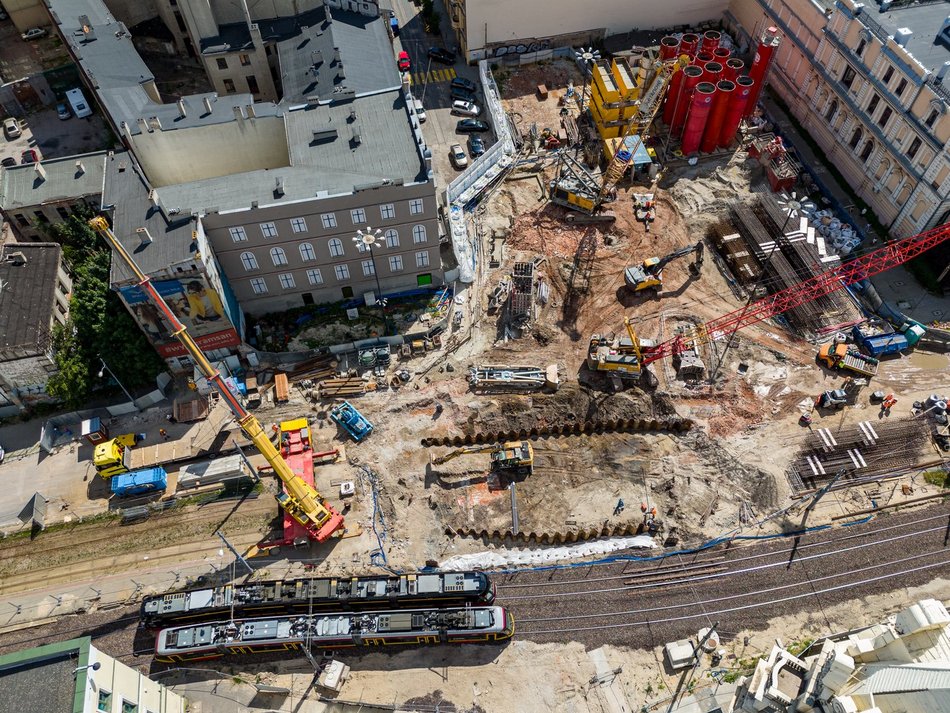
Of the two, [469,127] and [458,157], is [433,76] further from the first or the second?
[458,157]

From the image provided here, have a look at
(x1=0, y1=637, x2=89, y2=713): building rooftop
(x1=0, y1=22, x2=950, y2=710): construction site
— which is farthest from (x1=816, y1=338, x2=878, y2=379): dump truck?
(x1=0, y1=637, x2=89, y2=713): building rooftop

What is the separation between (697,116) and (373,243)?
47.5 meters

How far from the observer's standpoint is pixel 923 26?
80.4 meters

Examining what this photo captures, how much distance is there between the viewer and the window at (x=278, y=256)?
70.4 meters

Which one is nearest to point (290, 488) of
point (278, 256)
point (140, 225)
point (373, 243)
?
point (373, 243)

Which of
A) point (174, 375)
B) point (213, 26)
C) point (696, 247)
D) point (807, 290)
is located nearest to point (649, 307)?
point (696, 247)

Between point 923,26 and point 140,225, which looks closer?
point 140,225

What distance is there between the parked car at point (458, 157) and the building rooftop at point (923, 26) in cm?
5172

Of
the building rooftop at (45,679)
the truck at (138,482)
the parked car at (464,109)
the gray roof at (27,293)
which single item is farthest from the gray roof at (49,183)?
the building rooftop at (45,679)

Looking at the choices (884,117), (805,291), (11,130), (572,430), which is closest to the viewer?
(572,430)

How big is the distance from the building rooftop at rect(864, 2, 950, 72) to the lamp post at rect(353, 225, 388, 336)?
63.8m

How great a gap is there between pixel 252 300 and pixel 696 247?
5169cm

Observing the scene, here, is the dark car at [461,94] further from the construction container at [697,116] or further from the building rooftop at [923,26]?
the building rooftop at [923,26]

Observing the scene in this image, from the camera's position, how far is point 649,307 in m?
76.9
